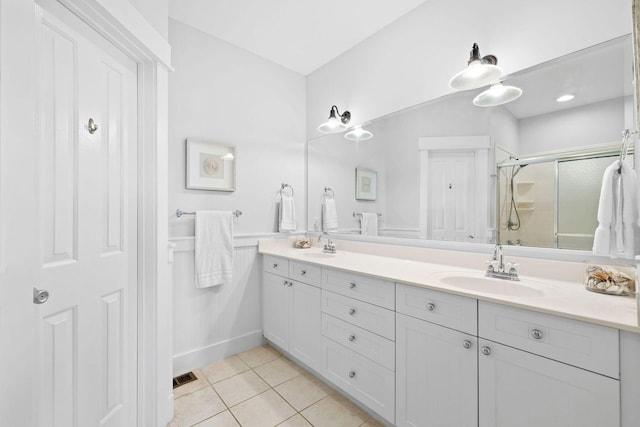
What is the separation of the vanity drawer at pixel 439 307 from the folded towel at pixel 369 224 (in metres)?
0.94

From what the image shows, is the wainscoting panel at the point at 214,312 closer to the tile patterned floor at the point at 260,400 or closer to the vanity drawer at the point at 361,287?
the tile patterned floor at the point at 260,400

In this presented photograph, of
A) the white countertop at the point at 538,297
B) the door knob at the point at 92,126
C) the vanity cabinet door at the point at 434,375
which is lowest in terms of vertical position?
the vanity cabinet door at the point at 434,375

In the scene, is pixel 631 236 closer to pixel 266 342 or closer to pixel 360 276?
pixel 360 276

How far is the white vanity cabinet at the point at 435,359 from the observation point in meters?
1.08

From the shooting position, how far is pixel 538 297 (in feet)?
3.48

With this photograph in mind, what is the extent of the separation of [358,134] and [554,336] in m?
1.89

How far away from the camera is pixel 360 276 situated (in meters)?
1.51

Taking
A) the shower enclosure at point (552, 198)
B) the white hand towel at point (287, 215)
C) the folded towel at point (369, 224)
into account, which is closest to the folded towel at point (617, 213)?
the shower enclosure at point (552, 198)

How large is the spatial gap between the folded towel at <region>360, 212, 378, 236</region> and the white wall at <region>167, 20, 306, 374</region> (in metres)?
0.73

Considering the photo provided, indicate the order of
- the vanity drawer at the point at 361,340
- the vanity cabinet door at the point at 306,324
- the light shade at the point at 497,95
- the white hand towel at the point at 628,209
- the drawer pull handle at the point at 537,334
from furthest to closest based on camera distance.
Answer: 1. the vanity cabinet door at the point at 306,324
2. the light shade at the point at 497,95
3. the vanity drawer at the point at 361,340
4. the white hand towel at the point at 628,209
5. the drawer pull handle at the point at 537,334

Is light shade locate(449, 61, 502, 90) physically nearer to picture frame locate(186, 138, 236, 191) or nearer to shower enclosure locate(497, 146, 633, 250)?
shower enclosure locate(497, 146, 633, 250)

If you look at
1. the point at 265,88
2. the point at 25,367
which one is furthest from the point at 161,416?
the point at 265,88

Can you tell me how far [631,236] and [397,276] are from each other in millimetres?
923

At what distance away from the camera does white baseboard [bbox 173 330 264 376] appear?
1.96 meters
